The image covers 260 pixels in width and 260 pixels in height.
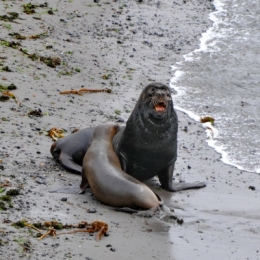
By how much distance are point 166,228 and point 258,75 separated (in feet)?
22.7

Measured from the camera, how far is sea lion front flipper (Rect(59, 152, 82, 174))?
8.53 meters

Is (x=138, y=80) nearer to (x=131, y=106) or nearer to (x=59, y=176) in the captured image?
(x=131, y=106)

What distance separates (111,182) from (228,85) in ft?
18.3

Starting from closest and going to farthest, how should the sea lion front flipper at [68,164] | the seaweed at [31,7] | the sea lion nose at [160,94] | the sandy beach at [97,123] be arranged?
the sandy beach at [97,123]
the sea lion nose at [160,94]
the sea lion front flipper at [68,164]
the seaweed at [31,7]

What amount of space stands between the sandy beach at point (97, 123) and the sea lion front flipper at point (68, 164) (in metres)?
0.09

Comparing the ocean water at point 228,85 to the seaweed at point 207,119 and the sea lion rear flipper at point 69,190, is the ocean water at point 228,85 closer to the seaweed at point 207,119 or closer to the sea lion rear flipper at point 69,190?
the seaweed at point 207,119

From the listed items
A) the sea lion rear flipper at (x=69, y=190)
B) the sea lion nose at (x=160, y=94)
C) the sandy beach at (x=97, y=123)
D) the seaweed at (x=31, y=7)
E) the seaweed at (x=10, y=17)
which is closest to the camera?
the sandy beach at (x=97, y=123)

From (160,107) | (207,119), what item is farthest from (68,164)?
(207,119)

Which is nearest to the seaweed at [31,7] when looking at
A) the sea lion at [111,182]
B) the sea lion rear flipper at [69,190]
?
the sea lion at [111,182]

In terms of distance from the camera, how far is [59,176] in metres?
8.23

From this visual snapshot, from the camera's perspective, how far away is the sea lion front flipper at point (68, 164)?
853cm

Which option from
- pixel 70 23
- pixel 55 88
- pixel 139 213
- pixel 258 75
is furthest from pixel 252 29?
pixel 139 213

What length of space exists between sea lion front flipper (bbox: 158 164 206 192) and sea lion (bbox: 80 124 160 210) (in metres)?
0.54

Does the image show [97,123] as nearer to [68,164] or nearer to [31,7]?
[68,164]
